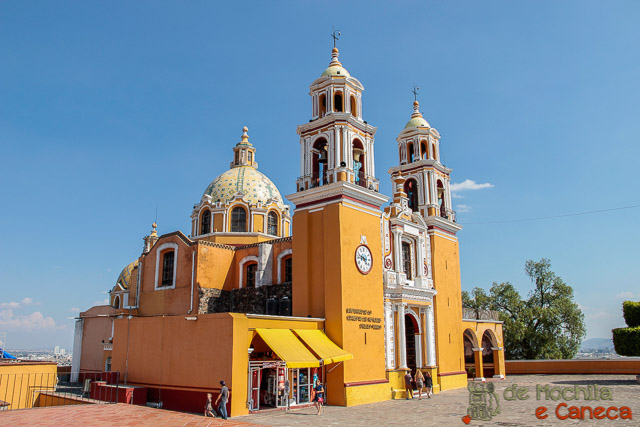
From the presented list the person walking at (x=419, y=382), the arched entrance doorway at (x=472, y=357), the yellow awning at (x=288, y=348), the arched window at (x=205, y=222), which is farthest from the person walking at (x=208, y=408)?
the arched entrance doorway at (x=472, y=357)

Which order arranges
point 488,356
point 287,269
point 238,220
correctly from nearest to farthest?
point 287,269 → point 238,220 → point 488,356

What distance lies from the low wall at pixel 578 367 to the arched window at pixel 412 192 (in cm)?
1535

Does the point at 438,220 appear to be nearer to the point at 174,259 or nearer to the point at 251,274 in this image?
the point at 251,274

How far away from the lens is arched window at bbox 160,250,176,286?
2667cm

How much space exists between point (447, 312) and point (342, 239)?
969 centimetres

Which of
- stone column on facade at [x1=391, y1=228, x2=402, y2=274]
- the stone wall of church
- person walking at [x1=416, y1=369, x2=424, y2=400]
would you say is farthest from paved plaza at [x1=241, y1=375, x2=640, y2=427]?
stone column on facade at [x1=391, y1=228, x2=402, y2=274]

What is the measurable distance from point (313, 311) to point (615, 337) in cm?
1734

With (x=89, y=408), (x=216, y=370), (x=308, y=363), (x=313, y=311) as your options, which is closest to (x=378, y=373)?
(x=313, y=311)

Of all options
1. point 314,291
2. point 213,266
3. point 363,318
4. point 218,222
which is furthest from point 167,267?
point 363,318

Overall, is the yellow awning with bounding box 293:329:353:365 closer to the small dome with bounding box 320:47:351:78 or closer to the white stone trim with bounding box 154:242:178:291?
the white stone trim with bounding box 154:242:178:291

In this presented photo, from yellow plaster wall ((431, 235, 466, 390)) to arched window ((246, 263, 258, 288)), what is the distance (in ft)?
29.9

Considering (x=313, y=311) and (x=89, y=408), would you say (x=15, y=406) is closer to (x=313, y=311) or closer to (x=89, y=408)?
(x=89, y=408)

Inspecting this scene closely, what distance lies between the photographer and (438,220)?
28125 mm

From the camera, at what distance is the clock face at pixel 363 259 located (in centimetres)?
2150
